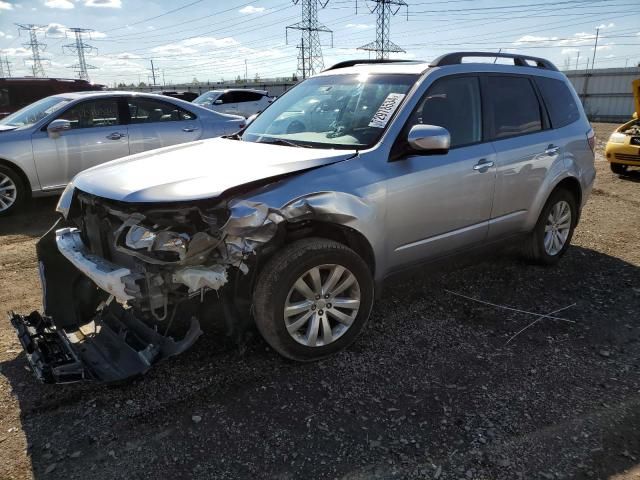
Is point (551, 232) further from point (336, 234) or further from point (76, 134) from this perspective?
point (76, 134)

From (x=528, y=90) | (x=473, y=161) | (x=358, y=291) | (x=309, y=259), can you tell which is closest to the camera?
(x=309, y=259)

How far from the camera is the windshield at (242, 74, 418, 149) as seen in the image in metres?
3.63

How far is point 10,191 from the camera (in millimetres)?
6887

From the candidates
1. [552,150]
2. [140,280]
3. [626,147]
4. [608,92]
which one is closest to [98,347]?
[140,280]

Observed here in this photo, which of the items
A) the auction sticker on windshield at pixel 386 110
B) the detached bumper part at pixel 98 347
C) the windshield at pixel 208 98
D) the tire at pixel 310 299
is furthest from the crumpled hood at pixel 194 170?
the windshield at pixel 208 98

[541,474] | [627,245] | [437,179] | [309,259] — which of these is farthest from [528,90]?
[541,474]

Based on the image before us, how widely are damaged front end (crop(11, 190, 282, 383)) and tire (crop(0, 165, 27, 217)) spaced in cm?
412

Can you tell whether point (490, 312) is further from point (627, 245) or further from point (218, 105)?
point (218, 105)

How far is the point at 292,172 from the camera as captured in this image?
123 inches

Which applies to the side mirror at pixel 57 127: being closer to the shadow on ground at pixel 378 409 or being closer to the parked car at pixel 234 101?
the shadow on ground at pixel 378 409

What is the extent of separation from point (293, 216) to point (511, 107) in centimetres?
252

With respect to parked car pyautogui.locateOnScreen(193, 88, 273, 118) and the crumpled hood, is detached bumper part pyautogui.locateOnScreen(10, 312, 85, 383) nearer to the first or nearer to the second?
the crumpled hood

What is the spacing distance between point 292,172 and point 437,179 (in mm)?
1176

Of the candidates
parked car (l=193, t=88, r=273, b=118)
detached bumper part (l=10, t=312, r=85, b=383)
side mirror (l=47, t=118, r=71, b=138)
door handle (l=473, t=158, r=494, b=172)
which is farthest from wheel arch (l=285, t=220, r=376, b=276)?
parked car (l=193, t=88, r=273, b=118)
